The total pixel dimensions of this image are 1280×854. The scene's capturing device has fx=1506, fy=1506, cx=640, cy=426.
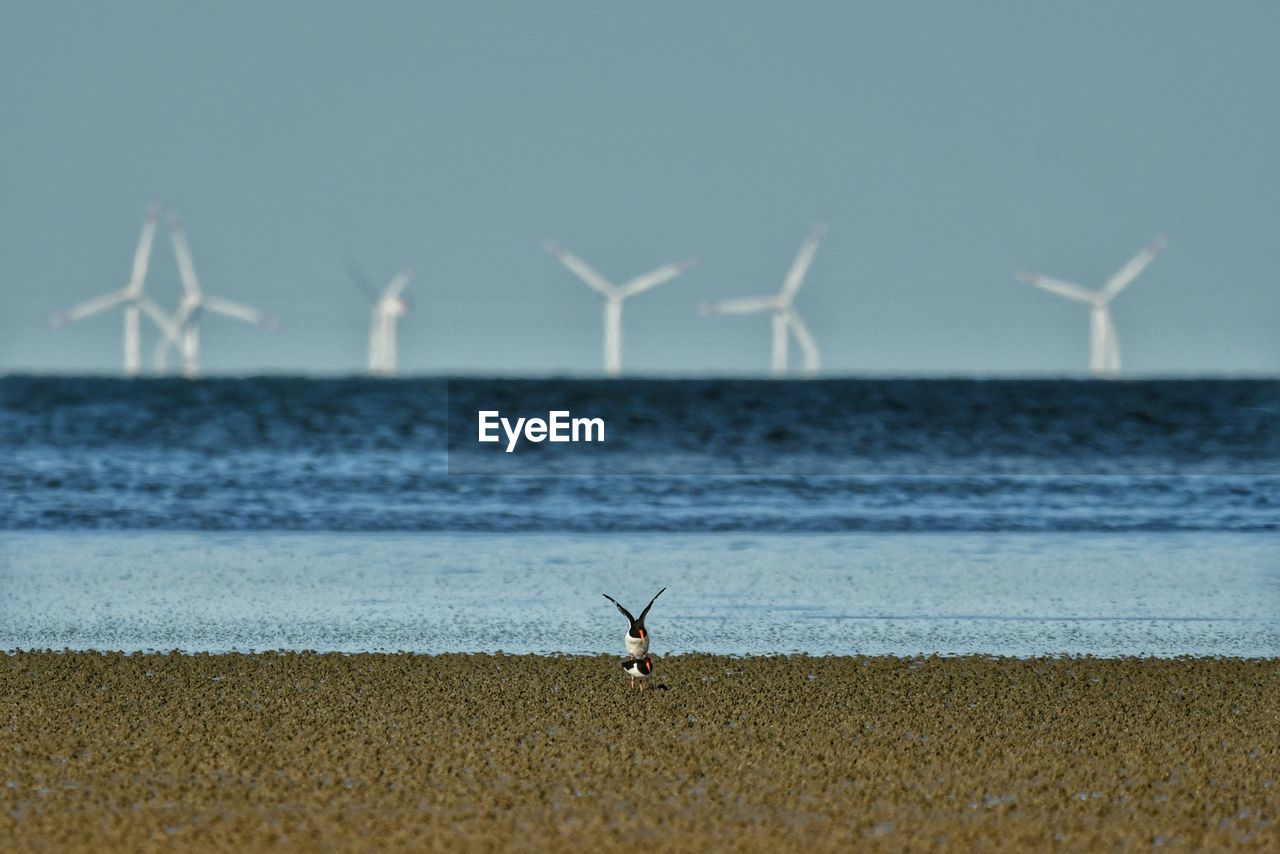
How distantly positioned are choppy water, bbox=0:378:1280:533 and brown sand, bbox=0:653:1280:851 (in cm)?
1264

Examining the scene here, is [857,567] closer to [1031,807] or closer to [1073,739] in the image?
[1073,739]

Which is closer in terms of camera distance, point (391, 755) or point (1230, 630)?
point (391, 755)

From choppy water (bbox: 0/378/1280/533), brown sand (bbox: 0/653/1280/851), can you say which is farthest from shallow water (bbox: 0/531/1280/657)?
choppy water (bbox: 0/378/1280/533)

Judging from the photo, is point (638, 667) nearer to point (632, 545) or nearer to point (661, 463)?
point (632, 545)

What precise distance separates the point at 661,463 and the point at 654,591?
27.8 meters

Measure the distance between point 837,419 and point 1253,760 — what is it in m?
62.6

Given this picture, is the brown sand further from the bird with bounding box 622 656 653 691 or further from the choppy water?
the choppy water

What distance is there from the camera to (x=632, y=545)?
19484 mm

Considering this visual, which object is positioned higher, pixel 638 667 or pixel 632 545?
pixel 638 667

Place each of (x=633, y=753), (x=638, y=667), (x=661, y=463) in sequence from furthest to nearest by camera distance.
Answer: (x=661, y=463)
(x=638, y=667)
(x=633, y=753)

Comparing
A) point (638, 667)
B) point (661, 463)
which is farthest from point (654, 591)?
Result: point (661, 463)

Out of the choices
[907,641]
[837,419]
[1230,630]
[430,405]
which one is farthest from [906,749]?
[430,405]

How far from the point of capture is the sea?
12.4 metres

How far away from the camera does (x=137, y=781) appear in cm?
756
